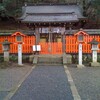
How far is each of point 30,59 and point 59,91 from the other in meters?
12.8

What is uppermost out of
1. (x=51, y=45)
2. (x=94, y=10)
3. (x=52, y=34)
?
(x=94, y=10)

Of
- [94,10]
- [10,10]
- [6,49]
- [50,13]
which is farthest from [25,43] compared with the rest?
[94,10]

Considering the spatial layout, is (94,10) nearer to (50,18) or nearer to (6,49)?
(50,18)

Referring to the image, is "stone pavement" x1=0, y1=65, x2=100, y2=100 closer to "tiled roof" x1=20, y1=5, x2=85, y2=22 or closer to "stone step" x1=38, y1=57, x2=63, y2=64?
"stone step" x1=38, y1=57, x2=63, y2=64

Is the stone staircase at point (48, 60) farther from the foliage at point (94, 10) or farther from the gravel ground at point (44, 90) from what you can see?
the foliage at point (94, 10)

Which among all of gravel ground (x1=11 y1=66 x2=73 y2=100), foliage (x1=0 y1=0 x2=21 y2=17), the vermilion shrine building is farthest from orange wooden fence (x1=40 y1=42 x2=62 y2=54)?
gravel ground (x1=11 y1=66 x2=73 y2=100)

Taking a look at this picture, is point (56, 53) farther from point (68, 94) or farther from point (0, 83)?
point (68, 94)

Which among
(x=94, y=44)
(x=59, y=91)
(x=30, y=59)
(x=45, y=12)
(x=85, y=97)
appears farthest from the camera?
(x=45, y=12)

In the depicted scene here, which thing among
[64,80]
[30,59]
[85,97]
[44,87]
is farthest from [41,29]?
[85,97]

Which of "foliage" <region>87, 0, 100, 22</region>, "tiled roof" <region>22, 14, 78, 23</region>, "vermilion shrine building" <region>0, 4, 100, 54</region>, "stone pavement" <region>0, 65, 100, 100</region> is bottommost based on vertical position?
"stone pavement" <region>0, 65, 100, 100</region>

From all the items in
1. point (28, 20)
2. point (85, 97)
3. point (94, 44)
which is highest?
point (28, 20)

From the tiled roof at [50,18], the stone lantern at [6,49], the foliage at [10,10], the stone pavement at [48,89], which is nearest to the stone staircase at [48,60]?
the stone lantern at [6,49]

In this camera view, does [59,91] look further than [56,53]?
No

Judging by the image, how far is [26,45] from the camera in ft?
78.4
